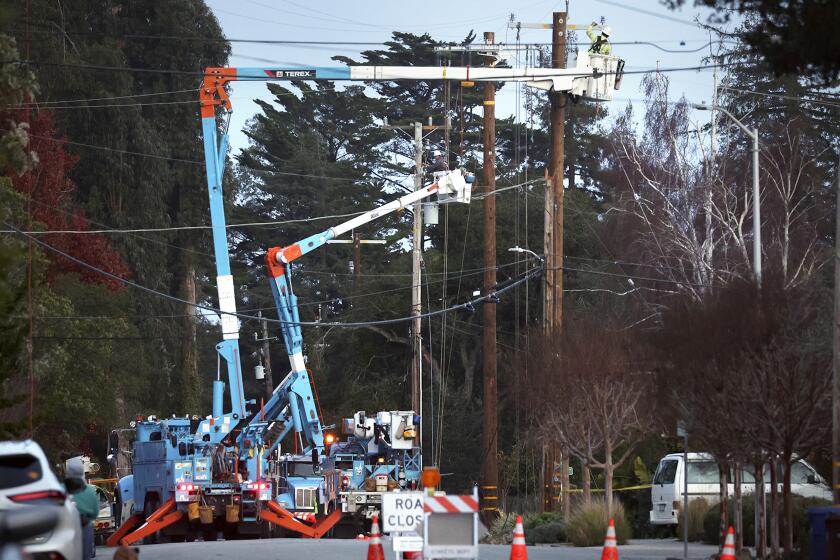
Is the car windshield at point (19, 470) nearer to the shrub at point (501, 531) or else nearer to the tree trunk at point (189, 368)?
the shrub at point (501, 531)

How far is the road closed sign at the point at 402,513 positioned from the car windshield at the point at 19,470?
4.45 meters

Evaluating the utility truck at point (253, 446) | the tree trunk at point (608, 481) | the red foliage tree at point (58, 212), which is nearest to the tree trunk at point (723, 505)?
the tree trunk at point (608, 481)

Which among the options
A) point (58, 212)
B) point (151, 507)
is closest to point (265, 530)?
point (151, 507)

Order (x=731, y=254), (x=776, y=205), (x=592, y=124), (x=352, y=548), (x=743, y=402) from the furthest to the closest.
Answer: (x=592, y=124)
(x=776, y=205)
(x=731, y=254)
(x=352, y=548)
(x=743, y=402)

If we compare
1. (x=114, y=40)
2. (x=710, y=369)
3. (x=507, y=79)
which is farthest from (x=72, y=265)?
(x=710, y=369)

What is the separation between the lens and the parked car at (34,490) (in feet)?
40.7

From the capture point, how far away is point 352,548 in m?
25.3

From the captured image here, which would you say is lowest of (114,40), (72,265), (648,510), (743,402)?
(648,510)

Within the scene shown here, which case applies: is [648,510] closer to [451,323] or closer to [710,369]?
[710,369]

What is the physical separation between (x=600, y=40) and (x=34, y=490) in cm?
2877

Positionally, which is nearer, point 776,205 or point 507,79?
point 507,79

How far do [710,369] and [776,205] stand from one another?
28560 mm

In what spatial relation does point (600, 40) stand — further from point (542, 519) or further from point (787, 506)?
point (787, 506)

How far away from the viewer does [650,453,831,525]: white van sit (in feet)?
107
